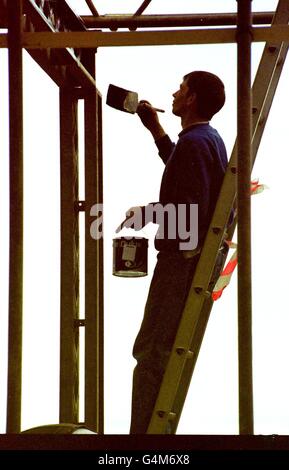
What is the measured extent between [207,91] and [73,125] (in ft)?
4.74

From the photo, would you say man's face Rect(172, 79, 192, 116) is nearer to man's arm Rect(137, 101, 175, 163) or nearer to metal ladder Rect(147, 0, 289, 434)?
man's arm Rect(137, 101, 175, 163)

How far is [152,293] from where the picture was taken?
4832 millimetres

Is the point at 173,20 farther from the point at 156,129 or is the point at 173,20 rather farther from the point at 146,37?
the point at 146,37

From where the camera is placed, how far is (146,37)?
379cm

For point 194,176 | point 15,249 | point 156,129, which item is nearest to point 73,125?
Answer: point 156,129

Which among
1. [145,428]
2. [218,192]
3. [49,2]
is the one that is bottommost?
[145,428]

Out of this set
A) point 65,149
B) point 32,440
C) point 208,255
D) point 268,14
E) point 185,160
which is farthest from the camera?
point 65,149

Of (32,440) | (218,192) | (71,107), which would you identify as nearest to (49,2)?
(71,107)

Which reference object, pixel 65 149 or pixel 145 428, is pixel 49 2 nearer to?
pixel 65 149

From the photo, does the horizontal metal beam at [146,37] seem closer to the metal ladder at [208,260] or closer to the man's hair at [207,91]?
the metal ladder at [208,260]

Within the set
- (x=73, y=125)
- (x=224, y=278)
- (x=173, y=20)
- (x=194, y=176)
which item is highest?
(x=173, y=20)

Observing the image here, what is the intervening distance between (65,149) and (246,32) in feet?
9.51

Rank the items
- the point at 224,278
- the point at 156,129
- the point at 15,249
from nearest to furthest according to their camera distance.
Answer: the point at 15,249 → the point at 224,278 → the point at 156,129

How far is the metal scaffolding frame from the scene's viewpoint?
3.55 meters
